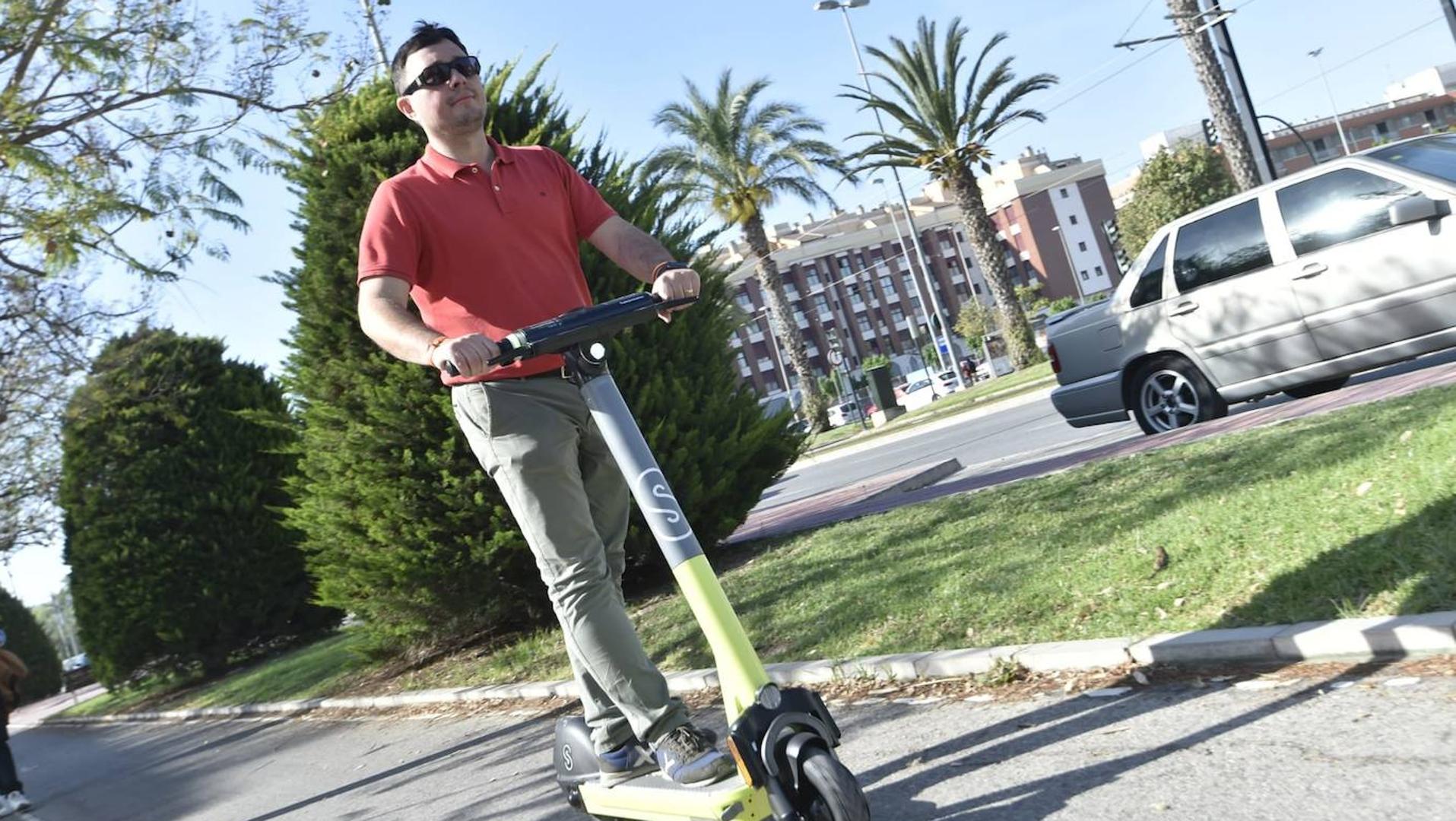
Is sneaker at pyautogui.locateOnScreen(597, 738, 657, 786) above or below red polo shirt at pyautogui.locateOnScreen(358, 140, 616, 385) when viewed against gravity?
below

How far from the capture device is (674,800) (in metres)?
3.16

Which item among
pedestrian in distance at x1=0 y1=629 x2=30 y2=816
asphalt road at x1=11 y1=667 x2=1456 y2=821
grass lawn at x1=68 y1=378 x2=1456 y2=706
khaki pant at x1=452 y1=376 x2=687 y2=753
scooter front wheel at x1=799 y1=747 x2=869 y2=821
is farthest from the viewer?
pedestrian in distance at x1=0 y1=629 x2=30 y2=816

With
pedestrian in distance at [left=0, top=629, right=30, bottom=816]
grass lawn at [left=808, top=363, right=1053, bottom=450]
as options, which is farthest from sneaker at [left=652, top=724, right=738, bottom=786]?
grass lawn at [left=808, top=363, right=1053, bottom=450]

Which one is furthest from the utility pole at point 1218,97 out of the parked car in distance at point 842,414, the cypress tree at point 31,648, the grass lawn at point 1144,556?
Answer: the cypress tree at point 31,648

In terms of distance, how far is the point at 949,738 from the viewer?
162 inches

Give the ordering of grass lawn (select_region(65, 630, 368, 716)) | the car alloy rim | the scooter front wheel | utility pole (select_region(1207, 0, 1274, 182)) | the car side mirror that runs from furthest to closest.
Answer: utility pole (select_region(1207, 0, 1274, 182)) → grass lawn (select_region(65, 630, 368, 716)) → the car alloy rim → the car side mirror → the scooter front wheel

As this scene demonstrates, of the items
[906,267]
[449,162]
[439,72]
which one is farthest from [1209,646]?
[906,267]

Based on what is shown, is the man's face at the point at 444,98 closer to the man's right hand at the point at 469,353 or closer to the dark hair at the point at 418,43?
the dark hair at the point at 418,43

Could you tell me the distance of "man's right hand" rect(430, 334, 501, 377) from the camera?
3.07 metres

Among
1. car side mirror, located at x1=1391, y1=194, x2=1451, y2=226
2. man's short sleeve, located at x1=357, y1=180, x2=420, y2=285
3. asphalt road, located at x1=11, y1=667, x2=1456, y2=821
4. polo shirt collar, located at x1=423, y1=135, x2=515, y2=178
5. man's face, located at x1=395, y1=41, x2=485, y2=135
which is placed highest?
man's face, located at x1=395, y1=41, x2=485, y2=135

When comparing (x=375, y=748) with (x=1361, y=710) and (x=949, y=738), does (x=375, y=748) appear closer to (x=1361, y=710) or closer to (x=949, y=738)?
(x=949, y=738)

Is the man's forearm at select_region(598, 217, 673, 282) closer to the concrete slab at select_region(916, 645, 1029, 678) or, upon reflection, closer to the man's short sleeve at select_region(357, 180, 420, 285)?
the man's short sleeve at select_region(357, 180, 420, 285)

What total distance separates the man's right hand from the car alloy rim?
7838mm

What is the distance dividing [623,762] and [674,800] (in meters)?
0.48
